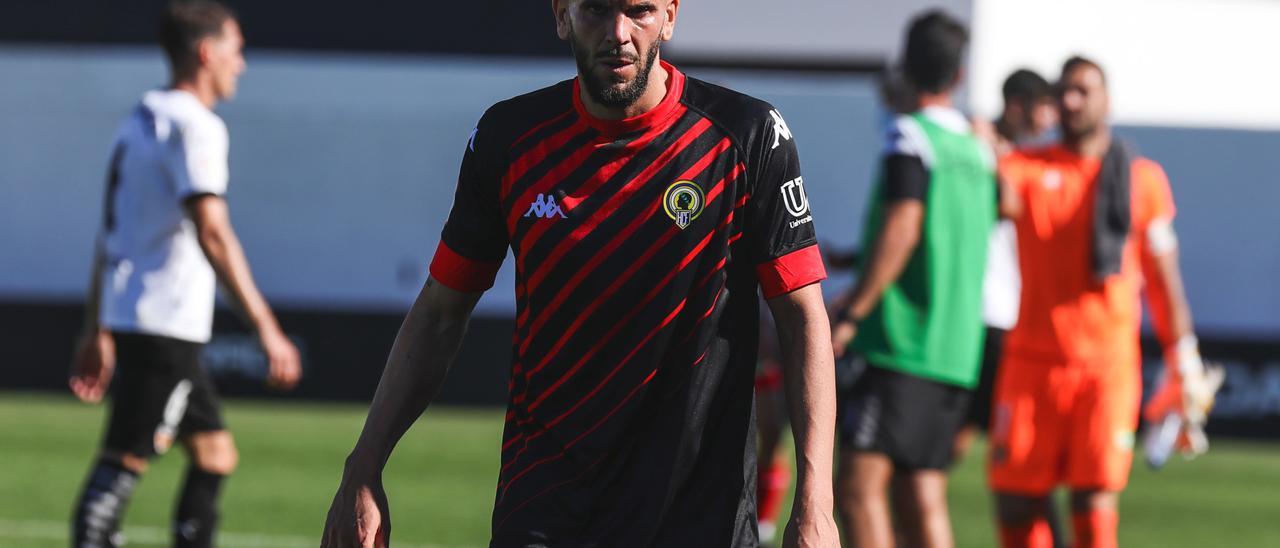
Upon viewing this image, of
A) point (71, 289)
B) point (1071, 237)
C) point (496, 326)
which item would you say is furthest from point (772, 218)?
point (71, 289)

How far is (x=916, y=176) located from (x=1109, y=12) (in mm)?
13235

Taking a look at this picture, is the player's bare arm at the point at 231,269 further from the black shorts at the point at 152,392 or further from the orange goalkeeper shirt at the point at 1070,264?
the orange goalkeeper shirt at the point at 1070,264

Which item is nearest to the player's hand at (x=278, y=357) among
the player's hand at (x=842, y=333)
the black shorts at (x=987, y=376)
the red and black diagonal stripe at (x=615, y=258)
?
the player's hand at (x=842, y=333)

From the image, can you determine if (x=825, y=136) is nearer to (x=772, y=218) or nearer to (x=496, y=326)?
(x=496, y=326)

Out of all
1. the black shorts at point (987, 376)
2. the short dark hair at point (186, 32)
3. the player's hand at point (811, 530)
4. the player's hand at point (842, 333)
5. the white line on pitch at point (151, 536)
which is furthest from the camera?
the black shorts at point (987, 376)

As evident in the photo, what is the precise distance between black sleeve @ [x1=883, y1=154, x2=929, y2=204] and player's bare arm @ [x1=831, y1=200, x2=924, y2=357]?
1.2 inches

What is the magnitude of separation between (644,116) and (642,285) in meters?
0.36

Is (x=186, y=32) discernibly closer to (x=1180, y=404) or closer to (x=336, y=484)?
(x=1180, y=404)

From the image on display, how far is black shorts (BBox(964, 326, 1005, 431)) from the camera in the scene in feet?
30.9

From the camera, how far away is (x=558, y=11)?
3.78m

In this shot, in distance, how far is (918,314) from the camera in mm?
6828

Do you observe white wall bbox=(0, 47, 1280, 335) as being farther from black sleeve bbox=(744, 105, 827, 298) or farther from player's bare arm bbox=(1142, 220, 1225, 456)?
black sleeve bbox=(744, 105, 827, 298)

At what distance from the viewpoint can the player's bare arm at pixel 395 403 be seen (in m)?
3.80

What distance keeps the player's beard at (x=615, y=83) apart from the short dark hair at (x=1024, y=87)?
5700 mm
